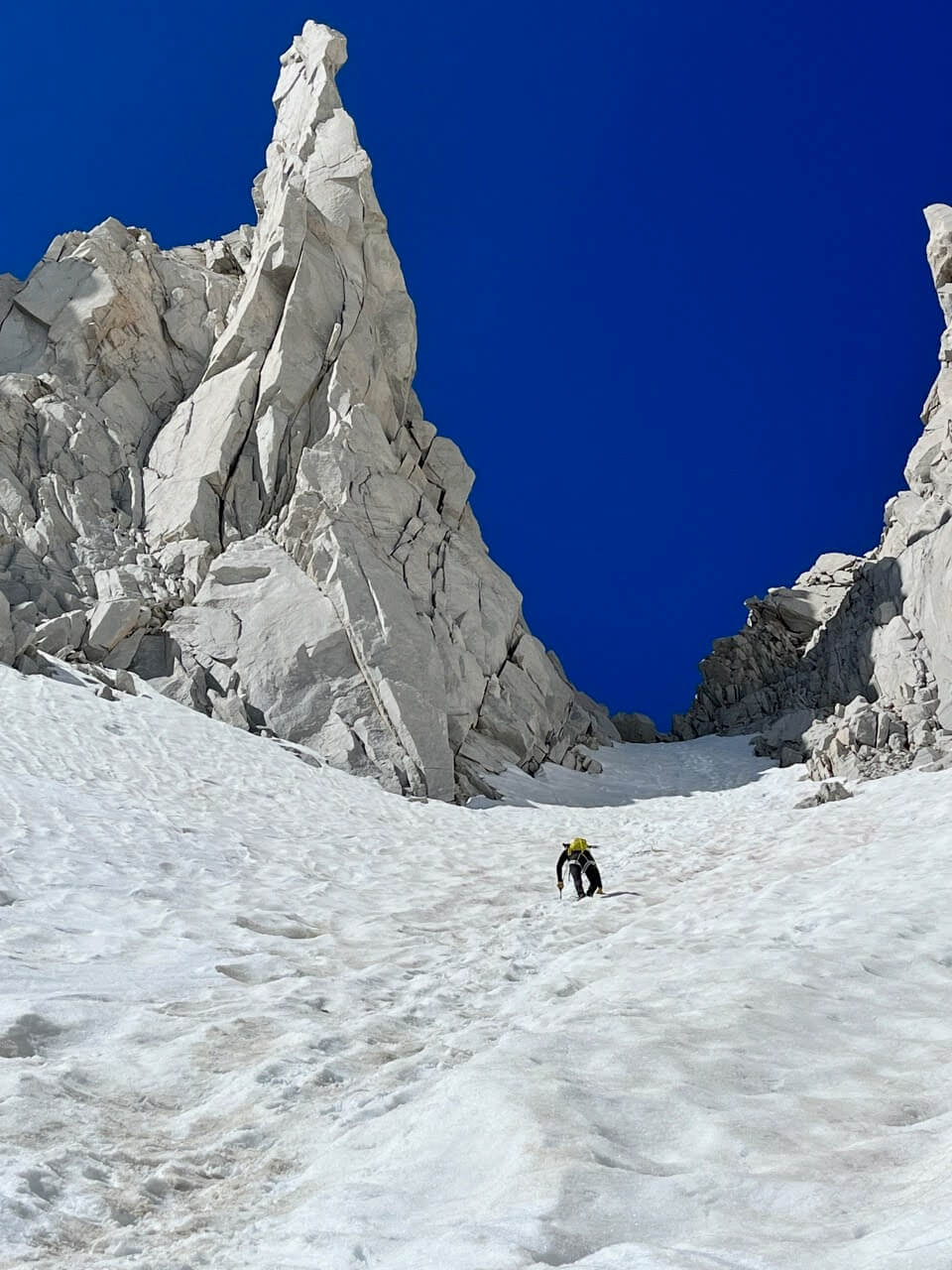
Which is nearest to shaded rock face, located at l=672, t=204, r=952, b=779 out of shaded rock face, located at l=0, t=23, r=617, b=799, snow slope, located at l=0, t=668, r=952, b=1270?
snow slope, located at l=0, t=668, r=952, b=1270

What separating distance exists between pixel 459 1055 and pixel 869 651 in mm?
35190

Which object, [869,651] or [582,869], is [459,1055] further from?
[869,651]

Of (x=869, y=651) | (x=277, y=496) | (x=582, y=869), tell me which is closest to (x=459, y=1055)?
(x=582, y=869)

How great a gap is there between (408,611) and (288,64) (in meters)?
36.3

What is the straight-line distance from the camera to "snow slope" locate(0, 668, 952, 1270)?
4.95 meters

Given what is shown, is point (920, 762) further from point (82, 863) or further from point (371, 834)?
point (82, 863)

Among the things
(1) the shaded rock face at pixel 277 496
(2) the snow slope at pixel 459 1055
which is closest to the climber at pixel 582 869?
(2) the snow slope at pixel 459 1055

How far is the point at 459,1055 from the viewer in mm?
8281

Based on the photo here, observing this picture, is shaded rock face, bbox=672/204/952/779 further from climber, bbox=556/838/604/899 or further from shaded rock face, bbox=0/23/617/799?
climber, bbox=556/838/604/899

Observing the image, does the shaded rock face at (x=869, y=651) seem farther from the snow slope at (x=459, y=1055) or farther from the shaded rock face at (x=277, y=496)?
the shaded rock face at (x=277, y=496)

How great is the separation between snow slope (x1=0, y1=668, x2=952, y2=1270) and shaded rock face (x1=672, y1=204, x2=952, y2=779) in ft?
32.8

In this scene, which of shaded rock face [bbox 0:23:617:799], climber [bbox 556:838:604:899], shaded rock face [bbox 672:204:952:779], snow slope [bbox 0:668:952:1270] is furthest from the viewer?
shaded rock face [bbox 0:23:617:799]

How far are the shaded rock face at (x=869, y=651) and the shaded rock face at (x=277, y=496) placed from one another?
11.2 meters

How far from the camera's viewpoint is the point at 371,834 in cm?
2184
